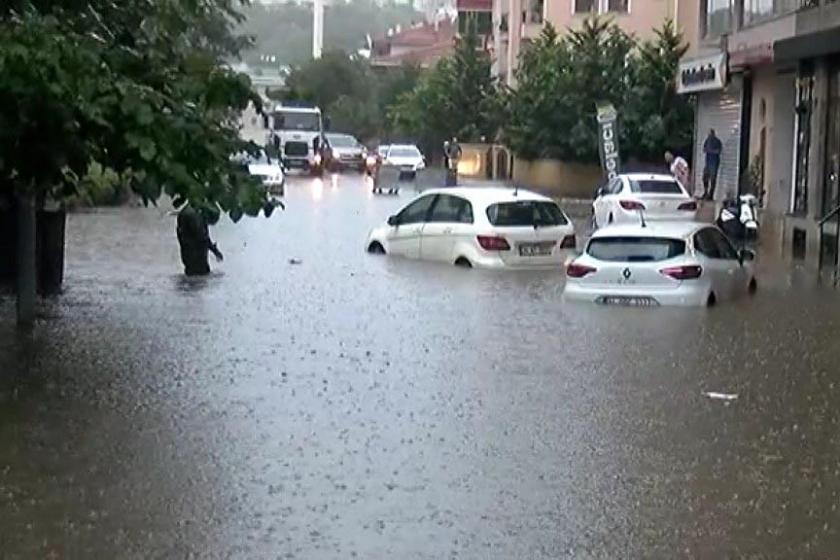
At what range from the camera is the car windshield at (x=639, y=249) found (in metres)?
21.6

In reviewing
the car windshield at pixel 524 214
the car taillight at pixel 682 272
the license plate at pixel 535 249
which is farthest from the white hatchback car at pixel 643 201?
the car taillight at pixel 682 272

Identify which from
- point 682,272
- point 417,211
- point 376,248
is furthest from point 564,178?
point 682,272

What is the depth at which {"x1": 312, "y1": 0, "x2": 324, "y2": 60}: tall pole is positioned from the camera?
15820 cm

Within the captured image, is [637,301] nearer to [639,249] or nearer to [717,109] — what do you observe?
[639,249]

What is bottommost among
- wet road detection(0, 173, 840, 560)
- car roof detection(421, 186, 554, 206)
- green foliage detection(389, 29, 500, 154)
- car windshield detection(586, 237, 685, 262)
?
wet road detection(0, 173, 840, 560)

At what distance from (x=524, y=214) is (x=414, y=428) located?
14596 millimetres

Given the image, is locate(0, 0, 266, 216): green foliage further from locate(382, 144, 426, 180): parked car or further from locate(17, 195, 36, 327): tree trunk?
locate(382, 144, 426, 180): parked car

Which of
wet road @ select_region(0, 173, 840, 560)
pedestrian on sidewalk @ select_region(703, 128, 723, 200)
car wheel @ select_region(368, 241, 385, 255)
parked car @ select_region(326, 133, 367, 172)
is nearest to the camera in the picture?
wet road @ select_region(0, 173, 840, 560)

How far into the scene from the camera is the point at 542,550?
8.96m

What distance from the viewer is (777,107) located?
42406 mm

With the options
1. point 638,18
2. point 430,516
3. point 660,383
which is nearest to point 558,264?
point 660,383

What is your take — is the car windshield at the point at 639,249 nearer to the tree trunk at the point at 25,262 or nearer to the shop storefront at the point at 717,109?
the tree trunk at the point at 25,262

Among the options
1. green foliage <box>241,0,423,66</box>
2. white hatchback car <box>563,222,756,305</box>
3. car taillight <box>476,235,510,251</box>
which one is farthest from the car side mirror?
green foliage <box>241,0,423,66</box>

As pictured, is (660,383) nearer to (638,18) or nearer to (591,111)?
(591,111)
